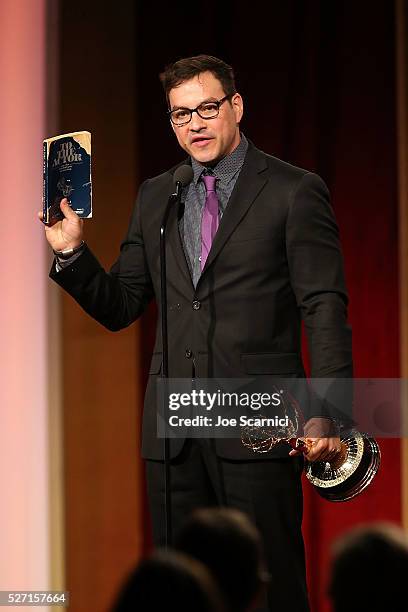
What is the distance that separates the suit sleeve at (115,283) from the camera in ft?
8.73

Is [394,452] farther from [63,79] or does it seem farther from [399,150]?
[63,79]

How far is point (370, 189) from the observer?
3.84 m

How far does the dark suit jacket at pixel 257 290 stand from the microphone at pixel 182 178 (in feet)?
0.48

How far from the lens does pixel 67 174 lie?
2613 millimetres

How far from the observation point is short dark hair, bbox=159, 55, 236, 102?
8.79 feet

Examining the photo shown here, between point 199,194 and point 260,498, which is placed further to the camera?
point 199,194

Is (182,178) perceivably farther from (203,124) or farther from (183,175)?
(203,124)

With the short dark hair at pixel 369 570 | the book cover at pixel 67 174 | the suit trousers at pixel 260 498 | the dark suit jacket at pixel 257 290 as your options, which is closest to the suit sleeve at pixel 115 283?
the dark suit jacket at pixel 257 290

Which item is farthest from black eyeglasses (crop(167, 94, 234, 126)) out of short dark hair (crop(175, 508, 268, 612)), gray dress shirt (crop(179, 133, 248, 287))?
short dark hair (crop(175, 508, 268, 612))

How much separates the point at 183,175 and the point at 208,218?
0.17 m

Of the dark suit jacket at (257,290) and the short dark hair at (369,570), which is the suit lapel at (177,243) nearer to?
the dark suit jacket at (257,290)

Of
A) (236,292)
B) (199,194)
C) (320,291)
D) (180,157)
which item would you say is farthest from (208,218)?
(180,157)

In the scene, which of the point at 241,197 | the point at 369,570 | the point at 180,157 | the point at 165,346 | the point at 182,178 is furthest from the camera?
the point at 180,157

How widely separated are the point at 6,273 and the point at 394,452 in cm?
149
